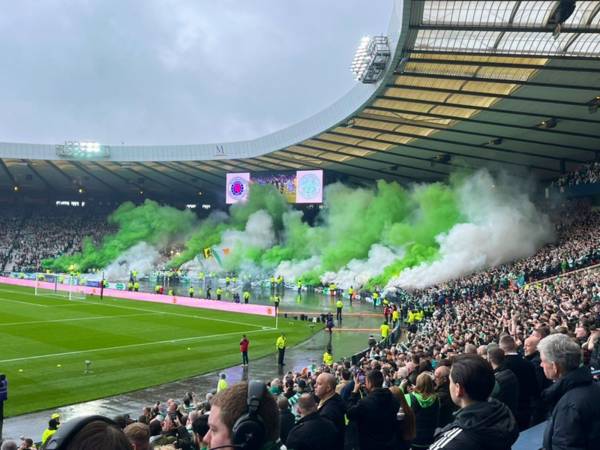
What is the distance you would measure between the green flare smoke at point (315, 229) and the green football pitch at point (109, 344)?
2137 cm

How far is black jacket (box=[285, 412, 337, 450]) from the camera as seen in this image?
12.8 ft

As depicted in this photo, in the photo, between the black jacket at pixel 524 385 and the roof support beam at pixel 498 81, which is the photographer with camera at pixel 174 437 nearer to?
the black jacket at pixel 524 385

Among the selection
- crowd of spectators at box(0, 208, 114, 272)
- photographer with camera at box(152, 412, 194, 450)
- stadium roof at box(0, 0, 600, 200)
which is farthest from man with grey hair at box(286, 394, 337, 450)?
crowd of spectators at box(0, 208, 114, 272)

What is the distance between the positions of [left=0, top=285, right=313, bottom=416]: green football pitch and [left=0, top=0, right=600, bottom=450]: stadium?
0.58 ft

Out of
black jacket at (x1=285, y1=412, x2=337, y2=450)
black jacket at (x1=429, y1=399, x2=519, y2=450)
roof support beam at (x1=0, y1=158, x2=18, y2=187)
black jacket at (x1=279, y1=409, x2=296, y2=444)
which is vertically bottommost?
black jacket at (x1=279, y1=409, x2=296, y2=444)

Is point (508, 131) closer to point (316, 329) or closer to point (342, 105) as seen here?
point (342, 105)

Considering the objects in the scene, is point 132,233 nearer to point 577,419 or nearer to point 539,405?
point 539,405

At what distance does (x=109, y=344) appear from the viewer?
24859 mm

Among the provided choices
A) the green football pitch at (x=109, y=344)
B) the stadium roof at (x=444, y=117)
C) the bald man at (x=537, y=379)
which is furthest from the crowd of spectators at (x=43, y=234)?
the bald man at (x=537, y=379)

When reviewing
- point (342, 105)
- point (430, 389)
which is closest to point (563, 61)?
point (342, 105)

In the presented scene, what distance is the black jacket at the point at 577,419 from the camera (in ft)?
12.8

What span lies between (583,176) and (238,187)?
36.3 metres

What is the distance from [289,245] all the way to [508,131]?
32503 mm

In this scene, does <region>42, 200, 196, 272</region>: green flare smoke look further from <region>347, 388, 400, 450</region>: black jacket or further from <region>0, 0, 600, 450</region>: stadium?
<region>347, 388, 400, 450</region>: black jacket
